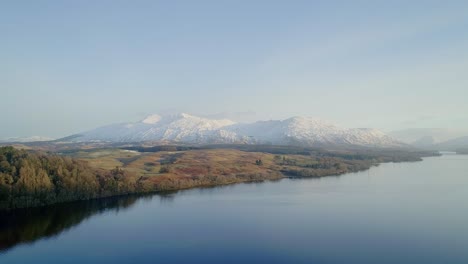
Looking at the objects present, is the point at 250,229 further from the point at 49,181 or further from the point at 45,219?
the point at 49,181

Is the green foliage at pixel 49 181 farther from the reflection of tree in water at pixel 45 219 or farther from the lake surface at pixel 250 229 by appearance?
the lake surface at pixel 250 229

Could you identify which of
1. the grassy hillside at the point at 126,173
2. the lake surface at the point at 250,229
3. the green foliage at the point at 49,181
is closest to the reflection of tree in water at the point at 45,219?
the lake surface at the point at 250,229

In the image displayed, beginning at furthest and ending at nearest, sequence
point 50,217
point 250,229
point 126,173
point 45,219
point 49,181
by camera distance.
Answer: point 126,173 → point 49,181 → point 50,217 → point 45,219 → point 250,229

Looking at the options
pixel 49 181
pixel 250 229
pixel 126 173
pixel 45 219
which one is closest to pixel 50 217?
pixel 45 219

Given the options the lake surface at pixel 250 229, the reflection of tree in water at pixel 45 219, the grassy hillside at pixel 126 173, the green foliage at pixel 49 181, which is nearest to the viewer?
the lake surface at pixel 250 229

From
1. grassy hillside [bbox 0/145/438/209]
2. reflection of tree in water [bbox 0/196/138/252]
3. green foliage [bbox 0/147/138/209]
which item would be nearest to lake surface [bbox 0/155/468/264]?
reflection of tree in water [bbox 0/196/138/252]

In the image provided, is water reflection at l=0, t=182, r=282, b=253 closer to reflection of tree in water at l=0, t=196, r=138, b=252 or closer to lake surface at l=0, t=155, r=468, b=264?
reflection of tree in water at l=0, t=196, r=138, b=252
